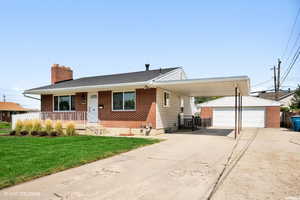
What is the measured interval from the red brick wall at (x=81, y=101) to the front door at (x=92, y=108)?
13.7 inches

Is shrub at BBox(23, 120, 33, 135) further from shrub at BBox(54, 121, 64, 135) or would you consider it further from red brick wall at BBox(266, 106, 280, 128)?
red brick wall at BBox(266, 106, 280, 128)

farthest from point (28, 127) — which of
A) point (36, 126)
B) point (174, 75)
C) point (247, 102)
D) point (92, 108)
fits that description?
point (247, 102)

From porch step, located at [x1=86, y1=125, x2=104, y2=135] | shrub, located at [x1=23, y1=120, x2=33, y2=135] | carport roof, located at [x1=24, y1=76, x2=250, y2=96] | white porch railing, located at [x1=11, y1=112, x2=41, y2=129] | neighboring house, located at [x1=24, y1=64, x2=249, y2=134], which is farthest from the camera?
white porch railing, located at [x1=11, y1=112, x2=41, y2=129]

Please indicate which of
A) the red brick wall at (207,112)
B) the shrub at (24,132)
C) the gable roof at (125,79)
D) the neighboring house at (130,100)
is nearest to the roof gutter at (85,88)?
the neighboring house at (130,100)

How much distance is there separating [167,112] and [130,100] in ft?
8.73

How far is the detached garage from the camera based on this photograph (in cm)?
1919

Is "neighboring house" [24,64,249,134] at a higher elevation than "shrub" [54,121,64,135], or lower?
higher

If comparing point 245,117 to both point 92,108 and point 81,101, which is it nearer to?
point 92,108

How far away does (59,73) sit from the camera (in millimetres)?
17953

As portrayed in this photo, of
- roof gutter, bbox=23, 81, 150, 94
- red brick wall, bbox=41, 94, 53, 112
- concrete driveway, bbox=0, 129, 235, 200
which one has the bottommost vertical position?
concrete driveway, bbox=0, 129, 235, 200

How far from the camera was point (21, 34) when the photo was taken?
12.9 m

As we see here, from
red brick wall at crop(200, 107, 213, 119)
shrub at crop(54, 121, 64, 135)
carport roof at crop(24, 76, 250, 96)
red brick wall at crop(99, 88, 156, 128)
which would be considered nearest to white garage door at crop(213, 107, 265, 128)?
red brick wall at crop(200, 107, 213, 119)

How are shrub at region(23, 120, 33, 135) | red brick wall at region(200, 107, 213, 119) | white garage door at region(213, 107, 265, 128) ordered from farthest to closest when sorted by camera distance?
1. red brick wall at region(200, 107, 213, 119)
2. white garage door at region(213, 107, 265, 128)
3. shrub at region(23, 120, 33, 135)

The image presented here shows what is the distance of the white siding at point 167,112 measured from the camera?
462 inches
